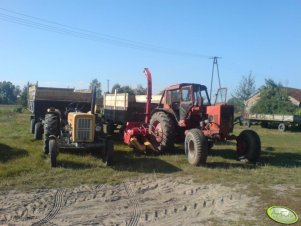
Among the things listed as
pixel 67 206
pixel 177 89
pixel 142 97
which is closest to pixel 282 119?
pixel 142 97

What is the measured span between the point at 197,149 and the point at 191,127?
2.17 m

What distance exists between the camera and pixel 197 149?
10500 mm

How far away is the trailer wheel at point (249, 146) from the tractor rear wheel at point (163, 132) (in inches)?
83.9

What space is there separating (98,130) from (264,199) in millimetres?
5338

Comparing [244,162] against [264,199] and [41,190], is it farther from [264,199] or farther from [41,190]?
[41,190]

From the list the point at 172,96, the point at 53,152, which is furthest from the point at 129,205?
the point at 172,96

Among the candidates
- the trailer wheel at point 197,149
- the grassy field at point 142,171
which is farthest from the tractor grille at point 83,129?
the trailer wheel at point 197,149

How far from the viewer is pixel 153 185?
834 centimetres

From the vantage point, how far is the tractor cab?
12.2m

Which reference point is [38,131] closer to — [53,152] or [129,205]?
[53,152]

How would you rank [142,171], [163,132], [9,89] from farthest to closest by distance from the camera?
[9,89] < [163,132] < [142,171]

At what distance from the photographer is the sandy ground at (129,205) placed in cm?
607

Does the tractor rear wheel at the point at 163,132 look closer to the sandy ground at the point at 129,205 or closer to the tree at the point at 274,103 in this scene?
the sandy ground at the point at 129,205

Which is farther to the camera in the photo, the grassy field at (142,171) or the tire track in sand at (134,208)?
the grassy field at (142,171)
